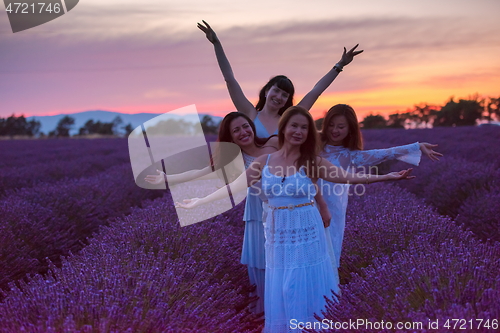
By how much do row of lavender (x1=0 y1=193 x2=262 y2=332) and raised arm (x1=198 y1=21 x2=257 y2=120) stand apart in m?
0.95

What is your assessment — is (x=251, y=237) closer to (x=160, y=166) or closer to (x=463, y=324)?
(x=463, y=324)

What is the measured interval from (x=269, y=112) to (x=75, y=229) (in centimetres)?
233

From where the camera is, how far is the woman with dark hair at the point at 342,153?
2.99 m

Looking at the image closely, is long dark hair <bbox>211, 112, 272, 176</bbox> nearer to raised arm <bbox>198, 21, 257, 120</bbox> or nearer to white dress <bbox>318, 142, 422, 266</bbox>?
raised arm <bbox>198, 21, 257, 120</bbox>

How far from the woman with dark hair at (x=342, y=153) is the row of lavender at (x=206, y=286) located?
0.59 ft

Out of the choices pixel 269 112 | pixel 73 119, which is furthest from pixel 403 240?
pixel 73 119

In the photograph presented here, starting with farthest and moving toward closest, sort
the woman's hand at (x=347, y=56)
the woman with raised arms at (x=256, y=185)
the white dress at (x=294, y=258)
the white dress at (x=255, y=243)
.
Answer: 1. the woman's hand at (x=347, y=56)
2. the white dress at (x=255, y=243)
3. the woman with raised arms at (x=256, y=185)
4. the white dress at (x=294, y=258)

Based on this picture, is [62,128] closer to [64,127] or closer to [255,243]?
[64,127]

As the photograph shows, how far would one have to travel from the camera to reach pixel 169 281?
6.81 feet

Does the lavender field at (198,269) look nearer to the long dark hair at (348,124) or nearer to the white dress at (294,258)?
the white dress at (294,258)

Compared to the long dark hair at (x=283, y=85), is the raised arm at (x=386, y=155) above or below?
below

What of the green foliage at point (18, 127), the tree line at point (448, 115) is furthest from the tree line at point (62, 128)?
the tree line at point (448, 115)

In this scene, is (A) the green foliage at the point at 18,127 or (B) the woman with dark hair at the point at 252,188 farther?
(A) the green foliage at the point at 18,127

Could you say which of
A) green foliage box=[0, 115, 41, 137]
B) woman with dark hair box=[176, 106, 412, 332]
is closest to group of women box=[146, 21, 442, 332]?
woman with dark hair box=[176, 106, 412, 332]
